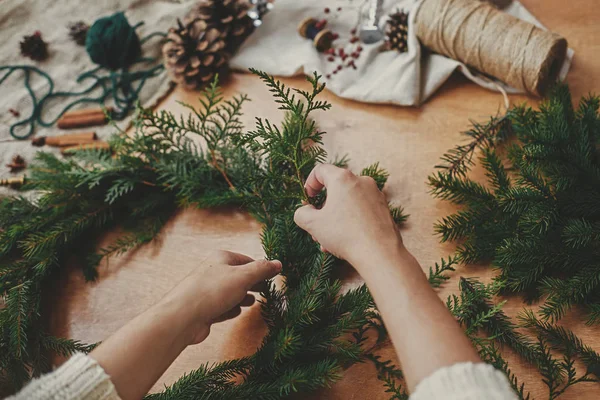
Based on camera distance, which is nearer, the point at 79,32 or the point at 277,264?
the point at 277,264

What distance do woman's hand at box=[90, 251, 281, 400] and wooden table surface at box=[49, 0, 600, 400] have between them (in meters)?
0.15

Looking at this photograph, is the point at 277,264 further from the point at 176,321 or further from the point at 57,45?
the point at 57,45

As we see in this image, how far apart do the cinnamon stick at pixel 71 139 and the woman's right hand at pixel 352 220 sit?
28.8 inches

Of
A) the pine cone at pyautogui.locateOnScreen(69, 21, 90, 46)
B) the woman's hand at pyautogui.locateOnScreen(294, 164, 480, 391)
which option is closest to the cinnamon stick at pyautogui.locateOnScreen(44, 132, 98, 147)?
the pine cone at pyautogui.locateOnScreen(69, 21, 90, 46)

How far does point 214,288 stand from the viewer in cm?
74

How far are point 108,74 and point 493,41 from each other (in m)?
0.96

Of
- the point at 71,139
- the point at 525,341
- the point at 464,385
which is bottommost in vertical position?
the point at 525,341

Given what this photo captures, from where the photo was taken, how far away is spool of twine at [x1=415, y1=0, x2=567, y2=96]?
3.47ft

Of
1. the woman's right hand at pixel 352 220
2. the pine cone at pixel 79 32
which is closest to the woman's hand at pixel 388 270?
the woman's right hand at pixel 352 220

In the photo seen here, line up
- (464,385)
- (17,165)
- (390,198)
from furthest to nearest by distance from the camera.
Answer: (17,165)
(390,198)
(464,385)

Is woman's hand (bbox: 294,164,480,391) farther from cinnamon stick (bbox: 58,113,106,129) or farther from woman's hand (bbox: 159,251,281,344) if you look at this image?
cinnamon stick (bbox: 58,113,106,129)

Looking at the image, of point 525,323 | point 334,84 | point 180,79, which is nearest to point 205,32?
point 180,79

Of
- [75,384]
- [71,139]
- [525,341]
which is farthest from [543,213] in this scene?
[71,139]

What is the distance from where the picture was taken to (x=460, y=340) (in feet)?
1.83
